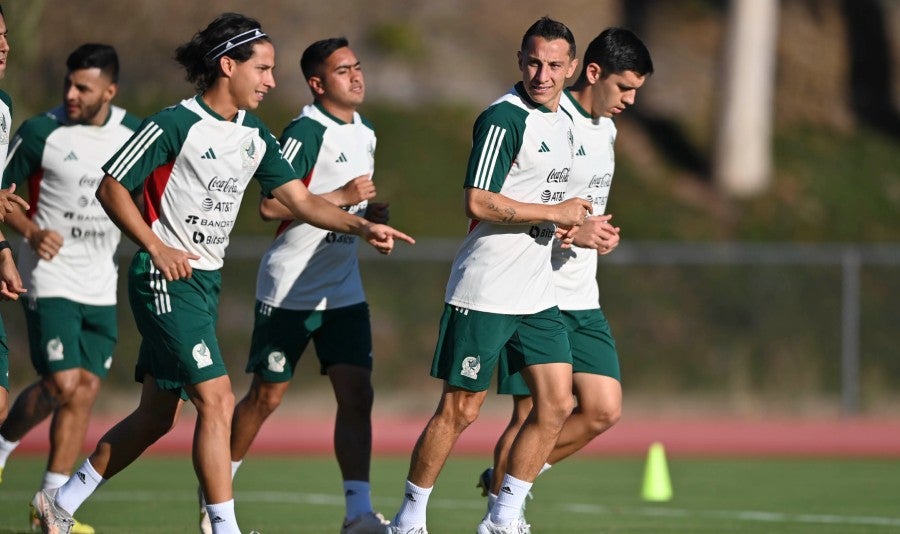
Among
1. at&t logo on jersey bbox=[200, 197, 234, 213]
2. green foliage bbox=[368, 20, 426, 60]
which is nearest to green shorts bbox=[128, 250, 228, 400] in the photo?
at&t logo on jersey bbox=[200, 197, 234, 213]

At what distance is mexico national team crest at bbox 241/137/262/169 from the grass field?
2492 mm

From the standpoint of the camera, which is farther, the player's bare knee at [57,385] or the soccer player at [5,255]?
the player's bare knee at [57,385]

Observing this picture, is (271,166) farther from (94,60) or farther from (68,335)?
(68,335)

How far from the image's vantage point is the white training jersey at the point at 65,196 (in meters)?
8.62

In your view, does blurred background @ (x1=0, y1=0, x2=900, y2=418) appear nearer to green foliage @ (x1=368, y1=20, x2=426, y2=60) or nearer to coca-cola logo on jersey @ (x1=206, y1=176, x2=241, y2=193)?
green foliage @ (x1=368, y1=20, x2=426, y2=60)

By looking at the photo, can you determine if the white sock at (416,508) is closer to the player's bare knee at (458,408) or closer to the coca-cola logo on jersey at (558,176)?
the player's bare knee at (458,408)

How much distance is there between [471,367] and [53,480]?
282 cm

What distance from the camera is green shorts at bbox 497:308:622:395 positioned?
313 inches

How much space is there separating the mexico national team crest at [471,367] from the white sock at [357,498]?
1.30 meters

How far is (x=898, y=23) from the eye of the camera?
30812 mm

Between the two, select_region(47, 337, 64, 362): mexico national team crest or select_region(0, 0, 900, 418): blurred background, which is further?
select_region(0, 0, 900, 418): blurred background

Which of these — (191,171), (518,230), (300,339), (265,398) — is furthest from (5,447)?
(518,230)

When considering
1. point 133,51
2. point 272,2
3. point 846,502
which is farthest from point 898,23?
point 846,502

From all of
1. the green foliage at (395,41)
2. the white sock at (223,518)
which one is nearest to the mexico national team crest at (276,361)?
the white sock at (223,518)
